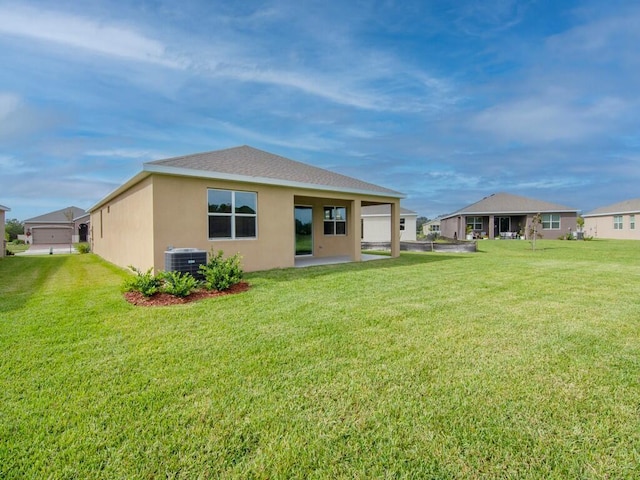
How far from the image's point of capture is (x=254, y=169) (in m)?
10.6

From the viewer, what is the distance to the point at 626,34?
43.8 ft

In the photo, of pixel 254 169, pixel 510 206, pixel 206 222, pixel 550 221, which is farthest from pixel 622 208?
pixel 206 222

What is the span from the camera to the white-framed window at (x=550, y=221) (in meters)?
34.3

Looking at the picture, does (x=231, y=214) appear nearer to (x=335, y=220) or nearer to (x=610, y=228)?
(x=335, y=220)

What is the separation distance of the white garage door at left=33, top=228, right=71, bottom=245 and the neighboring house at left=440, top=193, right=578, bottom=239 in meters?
47.6

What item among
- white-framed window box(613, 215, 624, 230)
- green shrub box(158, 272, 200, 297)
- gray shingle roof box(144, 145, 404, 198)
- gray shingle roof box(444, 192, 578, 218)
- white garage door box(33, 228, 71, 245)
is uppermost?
gray shingle roof box(444, 192, 578, 218)

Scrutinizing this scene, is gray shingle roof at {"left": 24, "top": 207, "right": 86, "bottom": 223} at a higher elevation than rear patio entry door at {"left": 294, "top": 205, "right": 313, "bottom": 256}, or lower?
higher

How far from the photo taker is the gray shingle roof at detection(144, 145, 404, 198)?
8.74m

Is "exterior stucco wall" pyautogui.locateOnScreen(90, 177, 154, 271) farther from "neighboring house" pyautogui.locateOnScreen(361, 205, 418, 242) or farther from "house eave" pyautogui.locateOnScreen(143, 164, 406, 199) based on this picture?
"neighboring house" pyautogui.locateOnScreen(361, 205, 418, 242)

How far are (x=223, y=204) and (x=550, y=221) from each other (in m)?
37.4

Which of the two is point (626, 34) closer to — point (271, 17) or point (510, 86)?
point (510, 86)

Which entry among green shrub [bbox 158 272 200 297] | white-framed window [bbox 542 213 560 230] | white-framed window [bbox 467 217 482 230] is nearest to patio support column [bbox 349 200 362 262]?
green shrub [bbox 158 272 200 297]

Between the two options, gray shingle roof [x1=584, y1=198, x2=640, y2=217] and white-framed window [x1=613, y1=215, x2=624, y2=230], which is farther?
white-framed window [x1=613, y1=215, x2=624, y2=230]

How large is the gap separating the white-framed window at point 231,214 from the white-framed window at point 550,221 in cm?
3588
